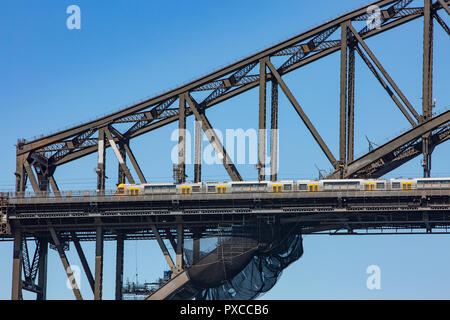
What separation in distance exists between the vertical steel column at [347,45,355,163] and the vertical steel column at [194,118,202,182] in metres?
23.2

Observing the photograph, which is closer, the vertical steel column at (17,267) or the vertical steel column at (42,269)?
the vertical steel column at (17,267)

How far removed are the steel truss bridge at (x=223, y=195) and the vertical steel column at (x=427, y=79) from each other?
157 millimetres

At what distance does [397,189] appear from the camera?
155m

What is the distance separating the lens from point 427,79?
166m

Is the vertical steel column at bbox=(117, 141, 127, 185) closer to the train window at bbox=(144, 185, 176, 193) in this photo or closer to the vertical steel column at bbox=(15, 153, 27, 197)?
the train window at bbox=(144, 185, 176, 193)

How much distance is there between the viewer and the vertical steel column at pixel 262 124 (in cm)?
16612

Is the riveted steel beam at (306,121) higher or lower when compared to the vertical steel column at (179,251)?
higher

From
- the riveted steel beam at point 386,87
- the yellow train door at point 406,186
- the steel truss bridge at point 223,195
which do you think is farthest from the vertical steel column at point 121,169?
the yellow train door at point 406,186

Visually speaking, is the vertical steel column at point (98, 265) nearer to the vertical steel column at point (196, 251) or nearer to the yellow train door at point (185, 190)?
the yellow train door at point (185, 190)

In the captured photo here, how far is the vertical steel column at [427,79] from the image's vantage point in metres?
162

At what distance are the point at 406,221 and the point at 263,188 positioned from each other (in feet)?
69.7

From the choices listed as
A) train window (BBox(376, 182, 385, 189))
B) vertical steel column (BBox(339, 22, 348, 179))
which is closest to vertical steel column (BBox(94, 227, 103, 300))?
vertical steel column (BBox(339, 22, 348, 179))
